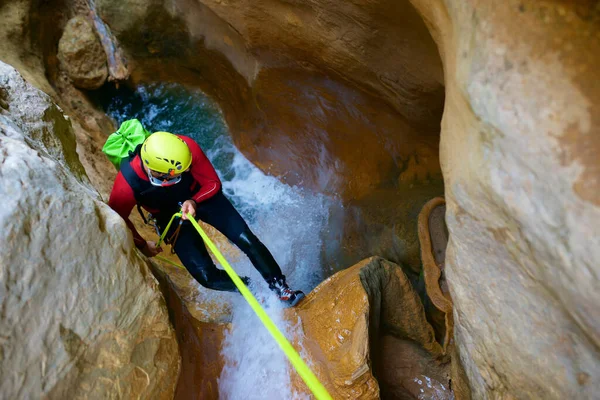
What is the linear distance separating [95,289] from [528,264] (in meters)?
1.84

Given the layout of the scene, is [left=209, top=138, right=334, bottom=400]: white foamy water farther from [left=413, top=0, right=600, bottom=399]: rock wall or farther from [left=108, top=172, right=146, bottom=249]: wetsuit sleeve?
[left=413, top=0, right=600, bottom=399]: rock wall

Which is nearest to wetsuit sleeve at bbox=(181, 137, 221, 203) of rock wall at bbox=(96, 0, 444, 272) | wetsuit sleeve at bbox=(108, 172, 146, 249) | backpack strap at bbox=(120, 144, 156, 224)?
backpack strap at bbox=(120, 144, 156, 224)

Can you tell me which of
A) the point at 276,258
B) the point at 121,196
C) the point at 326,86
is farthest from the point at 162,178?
the point at 326,86

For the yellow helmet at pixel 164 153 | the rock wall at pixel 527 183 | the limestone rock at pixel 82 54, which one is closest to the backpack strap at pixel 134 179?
the yellow helmet at pixel 164 153

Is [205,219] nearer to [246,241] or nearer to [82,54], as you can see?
[246,241]

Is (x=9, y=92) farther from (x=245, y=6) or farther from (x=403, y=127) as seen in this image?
(x=403, y=127)

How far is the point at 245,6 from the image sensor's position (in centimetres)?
402

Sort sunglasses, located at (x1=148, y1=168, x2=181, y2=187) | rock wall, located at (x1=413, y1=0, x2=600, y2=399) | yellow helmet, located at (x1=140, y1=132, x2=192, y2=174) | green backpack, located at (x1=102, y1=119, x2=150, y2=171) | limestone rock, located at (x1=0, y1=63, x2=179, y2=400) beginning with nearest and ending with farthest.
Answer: rock wall, located at (x1=413, y1=0, x2=600, y2=399) → limestone rock, located at (x1=0, y1=63, x2=179, y2=400) → yellow helmet, located at (x1=140, y1=132, x2=192, y2=174) → sunglasses, located at (x1=148, y1=168, x2=181, y2=187) → green backpack, located at (x1=102, y1=119, x2=150, y2=171)

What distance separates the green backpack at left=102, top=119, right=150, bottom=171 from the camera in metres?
3.05

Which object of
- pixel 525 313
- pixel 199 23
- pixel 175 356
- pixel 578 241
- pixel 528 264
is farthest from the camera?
pixel 199 23

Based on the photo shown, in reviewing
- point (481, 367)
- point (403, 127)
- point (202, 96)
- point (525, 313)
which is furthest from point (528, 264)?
point (202, 96)

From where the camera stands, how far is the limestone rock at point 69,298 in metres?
1.59

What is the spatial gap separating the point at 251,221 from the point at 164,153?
92.7 inches

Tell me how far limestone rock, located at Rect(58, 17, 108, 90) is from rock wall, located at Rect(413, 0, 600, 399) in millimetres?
4892
